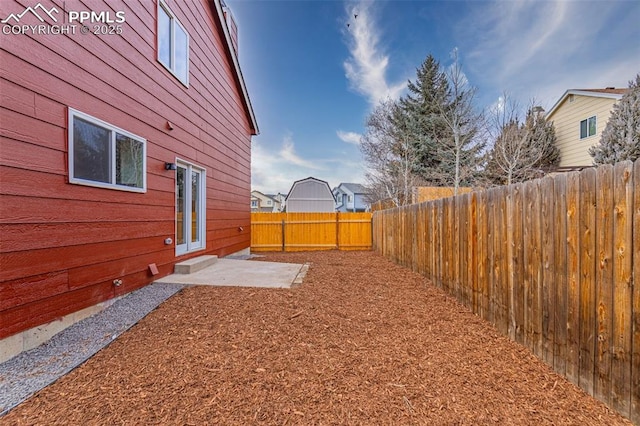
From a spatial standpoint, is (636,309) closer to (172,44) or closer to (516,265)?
(516,265)

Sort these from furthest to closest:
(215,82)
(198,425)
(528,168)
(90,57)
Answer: (528,168)
(215,82)
(90,57)
(198,425)

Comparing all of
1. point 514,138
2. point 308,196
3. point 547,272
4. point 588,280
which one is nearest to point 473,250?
point 547,272

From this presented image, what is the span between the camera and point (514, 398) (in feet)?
6.46

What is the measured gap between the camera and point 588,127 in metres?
12.0

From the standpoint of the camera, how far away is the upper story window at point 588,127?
11.7 m

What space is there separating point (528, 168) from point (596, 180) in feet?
30.3

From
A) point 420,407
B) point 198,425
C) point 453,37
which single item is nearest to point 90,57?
point 198,425

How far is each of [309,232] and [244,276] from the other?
22.2 ft

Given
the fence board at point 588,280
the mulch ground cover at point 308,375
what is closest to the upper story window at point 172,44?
the mulch ground cover at point 308,375

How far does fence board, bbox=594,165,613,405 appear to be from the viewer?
1830 mm

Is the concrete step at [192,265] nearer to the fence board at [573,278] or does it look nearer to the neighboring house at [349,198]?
the fence board at [573,278]

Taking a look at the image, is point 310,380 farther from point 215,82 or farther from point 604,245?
point 215,82
